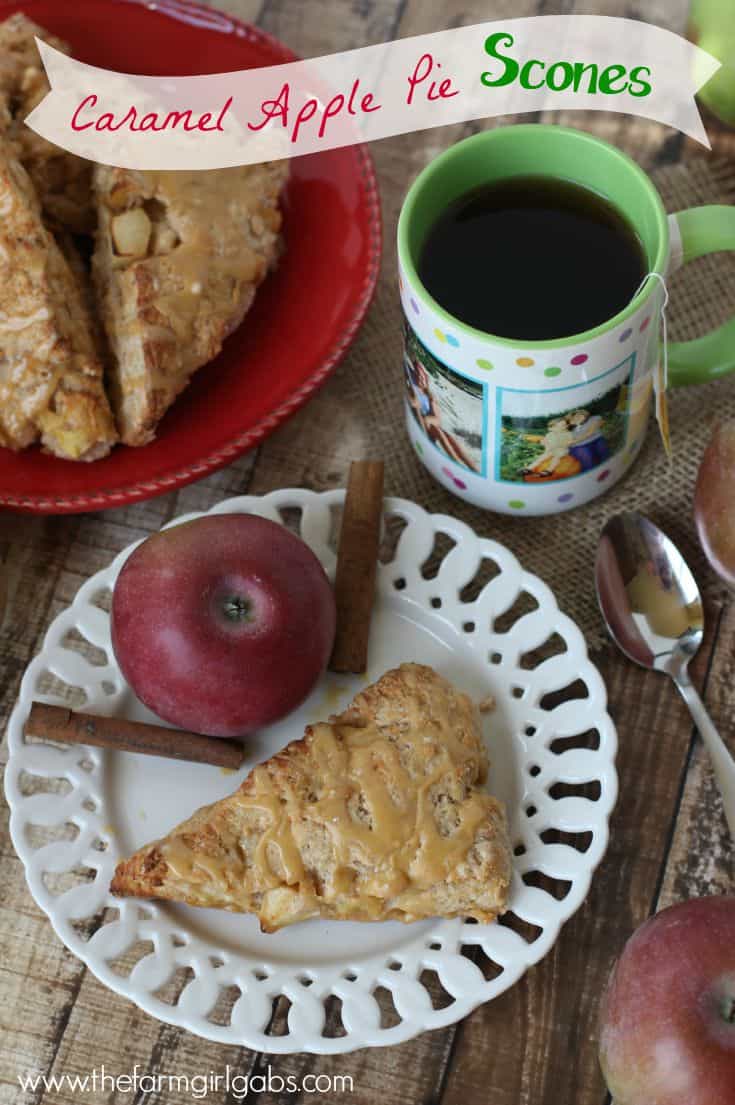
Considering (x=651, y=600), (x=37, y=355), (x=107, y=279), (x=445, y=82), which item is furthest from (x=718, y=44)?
(x=37, y=355)

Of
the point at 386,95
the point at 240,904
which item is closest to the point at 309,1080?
the point at 240,904

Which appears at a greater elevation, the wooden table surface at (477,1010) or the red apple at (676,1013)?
the red apple at (676,1013)

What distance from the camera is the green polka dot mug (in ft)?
4.25

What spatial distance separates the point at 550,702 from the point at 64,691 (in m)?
0.59

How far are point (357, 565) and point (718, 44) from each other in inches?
35.1

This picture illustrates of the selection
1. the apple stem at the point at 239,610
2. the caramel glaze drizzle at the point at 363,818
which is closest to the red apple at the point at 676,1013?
the caramel glaze drizzle at the point at 363,818

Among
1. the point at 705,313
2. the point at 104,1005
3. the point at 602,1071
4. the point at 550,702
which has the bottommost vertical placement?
the point at 104,1005

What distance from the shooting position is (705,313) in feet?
5.58

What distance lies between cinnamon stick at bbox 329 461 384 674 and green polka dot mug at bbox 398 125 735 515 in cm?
10

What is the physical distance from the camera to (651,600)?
4.90 feet

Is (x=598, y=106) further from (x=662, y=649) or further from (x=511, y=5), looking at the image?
(x=662, y=649)

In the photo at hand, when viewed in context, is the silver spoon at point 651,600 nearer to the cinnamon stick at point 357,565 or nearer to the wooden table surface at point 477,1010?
the wooden table surface at point 477,1010

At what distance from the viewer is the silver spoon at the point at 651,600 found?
57.9 inches

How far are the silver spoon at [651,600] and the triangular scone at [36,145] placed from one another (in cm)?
82
